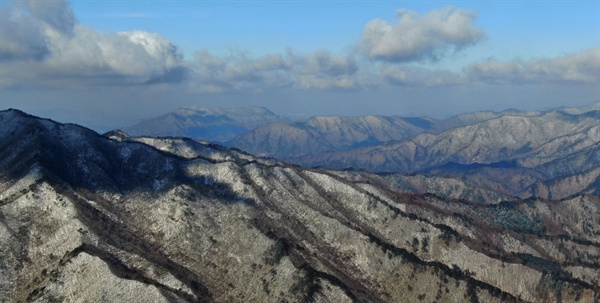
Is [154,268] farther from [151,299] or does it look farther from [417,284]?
[417,284]

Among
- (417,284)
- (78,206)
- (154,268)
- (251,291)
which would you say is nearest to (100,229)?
(78,206)

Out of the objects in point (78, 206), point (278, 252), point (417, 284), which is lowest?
point (417, 284)

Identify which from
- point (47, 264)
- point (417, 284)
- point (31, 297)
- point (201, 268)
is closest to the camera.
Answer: point (31, 297)

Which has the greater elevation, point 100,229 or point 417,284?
point 100,229

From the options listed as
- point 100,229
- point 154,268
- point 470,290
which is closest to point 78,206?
point 100,229

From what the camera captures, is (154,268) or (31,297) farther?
(154,268)

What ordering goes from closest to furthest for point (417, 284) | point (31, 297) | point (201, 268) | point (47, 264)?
point (31, 297) < point (47, 264) < point (201, 268) < point (417, 284)

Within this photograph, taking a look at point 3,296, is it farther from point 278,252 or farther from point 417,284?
point 417,284

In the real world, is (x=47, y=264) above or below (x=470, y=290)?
above

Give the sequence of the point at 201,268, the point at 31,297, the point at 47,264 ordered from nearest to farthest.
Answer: the point at 31,297 < the point at 47,264 < the point at 201,268
